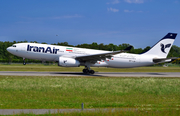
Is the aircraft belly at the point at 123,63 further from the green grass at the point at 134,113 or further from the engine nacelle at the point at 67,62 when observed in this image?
the green grass at the point at 134,113

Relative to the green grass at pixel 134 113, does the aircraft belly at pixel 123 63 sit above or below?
above

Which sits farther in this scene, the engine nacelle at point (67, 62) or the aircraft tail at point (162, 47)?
the aircraft tail at point (162, 47)

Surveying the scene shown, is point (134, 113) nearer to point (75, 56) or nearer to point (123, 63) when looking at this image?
point (75, 56)

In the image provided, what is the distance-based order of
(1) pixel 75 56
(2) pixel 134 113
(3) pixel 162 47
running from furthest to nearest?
(3) pixel 162 47 < (1) pixel 75 56 < (2) pixel 134 113

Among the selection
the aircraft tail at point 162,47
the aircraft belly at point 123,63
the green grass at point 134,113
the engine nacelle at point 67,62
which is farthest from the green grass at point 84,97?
the aircraft tail at point 162,47

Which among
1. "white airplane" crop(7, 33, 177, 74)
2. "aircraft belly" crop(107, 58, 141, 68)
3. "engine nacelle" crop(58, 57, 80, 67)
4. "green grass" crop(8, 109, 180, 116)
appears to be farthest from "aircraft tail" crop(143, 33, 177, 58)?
"green grass" crop(8, 109, 180, 116)

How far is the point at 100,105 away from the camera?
36.6ft

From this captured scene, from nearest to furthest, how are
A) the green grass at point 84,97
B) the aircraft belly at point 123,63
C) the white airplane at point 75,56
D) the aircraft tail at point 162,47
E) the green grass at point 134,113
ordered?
the green grass at point 134,113, the green grass at point 84,97, the white airplane at point 75,56, the aircraft belly at point 123,63, the aircraft tail at point 162,47

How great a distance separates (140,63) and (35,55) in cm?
2065

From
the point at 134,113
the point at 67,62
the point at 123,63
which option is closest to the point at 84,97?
the point at 134,113

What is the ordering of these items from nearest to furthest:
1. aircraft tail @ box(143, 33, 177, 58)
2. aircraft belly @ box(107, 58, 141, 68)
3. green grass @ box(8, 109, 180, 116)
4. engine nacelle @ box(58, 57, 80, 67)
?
green grass @ box(8, 109, 180, 116)
engine nacelle @ box(58, 57, 80, 67)
aircraft belly @ box(107, 58, 141, 68)
aircraft tail @ box(143, 33, 177, 58)

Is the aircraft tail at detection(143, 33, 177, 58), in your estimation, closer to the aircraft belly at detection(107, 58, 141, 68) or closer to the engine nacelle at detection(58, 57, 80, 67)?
the aircraft belly at detection(107, 58, 141, 68)

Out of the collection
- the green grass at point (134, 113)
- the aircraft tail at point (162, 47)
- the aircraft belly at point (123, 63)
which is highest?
the aircraft tail at point (162, 47)

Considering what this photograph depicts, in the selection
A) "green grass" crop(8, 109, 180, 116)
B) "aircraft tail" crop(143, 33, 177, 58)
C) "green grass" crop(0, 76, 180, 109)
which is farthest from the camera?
"aircraft tail" crop(143, 33, 177, 58)
